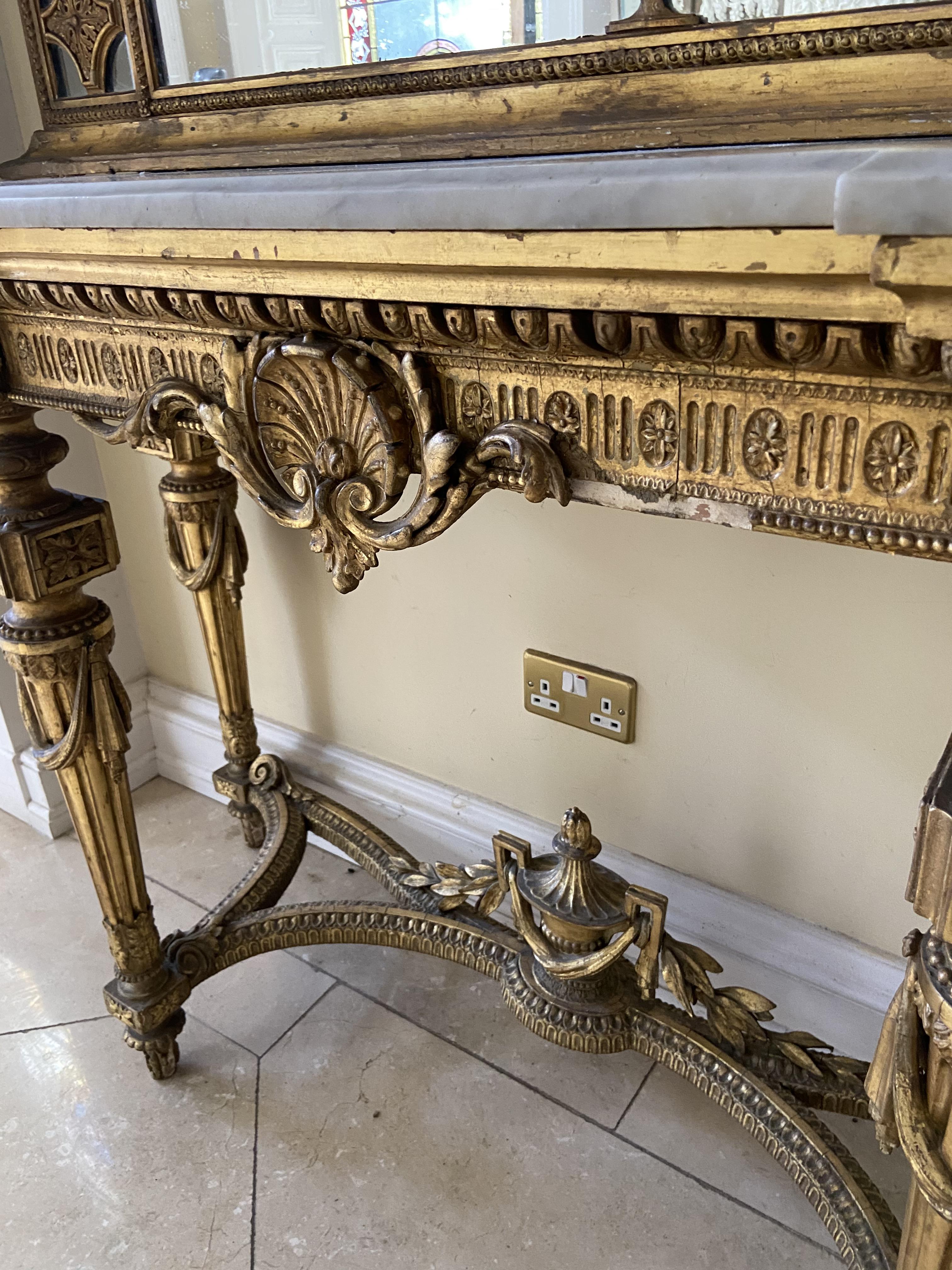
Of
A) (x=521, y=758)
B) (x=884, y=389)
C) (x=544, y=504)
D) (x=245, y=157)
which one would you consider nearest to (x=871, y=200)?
(x=884, y=389)

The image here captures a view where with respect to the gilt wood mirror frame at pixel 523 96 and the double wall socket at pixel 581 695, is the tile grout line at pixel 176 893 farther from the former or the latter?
the gilt wood mirror frame at pixel 523 96

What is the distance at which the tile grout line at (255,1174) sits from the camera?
845 mm

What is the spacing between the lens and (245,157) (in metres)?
0.64

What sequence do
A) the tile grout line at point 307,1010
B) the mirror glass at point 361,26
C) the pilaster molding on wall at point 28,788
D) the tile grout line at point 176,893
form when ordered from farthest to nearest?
the pilaster molding on wall at point 28,788 → the tile grout line at point 176,893 → the tile grout line at point 307,1010 → the mirror glass at point 361,26

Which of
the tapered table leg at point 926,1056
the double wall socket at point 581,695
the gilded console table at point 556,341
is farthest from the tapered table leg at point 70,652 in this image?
the tapered table leg at point 926,1056

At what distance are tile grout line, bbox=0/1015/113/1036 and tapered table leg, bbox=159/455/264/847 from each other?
0.31 m

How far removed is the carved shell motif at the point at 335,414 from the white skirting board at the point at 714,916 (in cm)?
67

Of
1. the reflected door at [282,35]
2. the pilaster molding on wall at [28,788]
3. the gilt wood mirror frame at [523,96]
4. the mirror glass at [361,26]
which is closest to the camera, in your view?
the gilt wood mirror frame at [523,96]

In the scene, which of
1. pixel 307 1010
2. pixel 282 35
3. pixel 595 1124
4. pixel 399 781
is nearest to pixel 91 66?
pixel 282 35

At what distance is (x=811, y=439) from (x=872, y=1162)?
806 millimetres

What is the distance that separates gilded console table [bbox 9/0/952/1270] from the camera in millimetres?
367

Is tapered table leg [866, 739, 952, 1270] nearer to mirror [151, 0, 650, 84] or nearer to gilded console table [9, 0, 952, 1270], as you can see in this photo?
gilded console table [9, 0, 952, 1270]


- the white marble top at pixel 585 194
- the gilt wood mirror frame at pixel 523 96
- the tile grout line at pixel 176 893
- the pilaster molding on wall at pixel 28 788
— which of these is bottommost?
the tile grout line at pixel 176 893

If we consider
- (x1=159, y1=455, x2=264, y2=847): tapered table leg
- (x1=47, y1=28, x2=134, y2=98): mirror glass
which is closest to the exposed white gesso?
(x1=159, y1=455, x2=264, y2=847): tapered table leg
